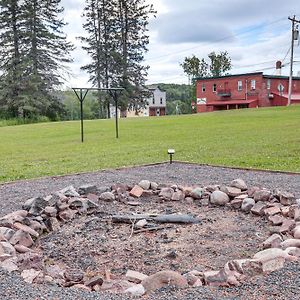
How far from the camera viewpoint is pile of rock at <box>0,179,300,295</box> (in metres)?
2.13

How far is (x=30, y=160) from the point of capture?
8.20 m

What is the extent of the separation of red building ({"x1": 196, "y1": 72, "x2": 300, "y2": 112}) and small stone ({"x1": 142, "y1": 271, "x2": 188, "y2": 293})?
31207 millimetres

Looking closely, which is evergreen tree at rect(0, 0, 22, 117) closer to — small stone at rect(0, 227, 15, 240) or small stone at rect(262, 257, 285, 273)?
small stone at rect(0, 227, 15, 240)

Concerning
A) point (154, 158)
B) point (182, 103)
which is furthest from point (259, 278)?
point (182, 103)

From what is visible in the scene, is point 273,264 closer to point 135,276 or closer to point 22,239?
point 135,276

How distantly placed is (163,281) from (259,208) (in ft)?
5.94

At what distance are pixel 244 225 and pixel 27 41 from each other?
1049 inches

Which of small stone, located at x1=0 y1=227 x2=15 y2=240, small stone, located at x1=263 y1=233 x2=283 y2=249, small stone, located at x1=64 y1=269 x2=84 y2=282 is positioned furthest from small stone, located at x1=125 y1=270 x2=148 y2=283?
small stone, located at x1=0 y1=227 x2=15 y2=240

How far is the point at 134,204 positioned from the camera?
4066 mm

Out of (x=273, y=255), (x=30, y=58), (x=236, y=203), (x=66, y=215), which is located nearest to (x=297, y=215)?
(x=236, y=203)

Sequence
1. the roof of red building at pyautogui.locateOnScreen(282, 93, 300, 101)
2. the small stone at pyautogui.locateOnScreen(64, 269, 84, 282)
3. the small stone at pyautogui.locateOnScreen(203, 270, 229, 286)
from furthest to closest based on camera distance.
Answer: the roof of red building at pyautogui.locateOnScreen(282, 93, 300, 101), the small stone at pyautogui.locateOnScreen(64, 269, 84, 282), the small stone at pyautogui.locateOnScreen(203, 270, 229, 286)

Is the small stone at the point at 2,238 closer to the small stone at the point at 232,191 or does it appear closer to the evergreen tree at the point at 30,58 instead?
the small stone at the point at 232,191

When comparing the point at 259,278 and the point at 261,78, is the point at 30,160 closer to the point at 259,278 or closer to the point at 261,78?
the point at 259,278

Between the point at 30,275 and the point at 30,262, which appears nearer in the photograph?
the point at 30,275
